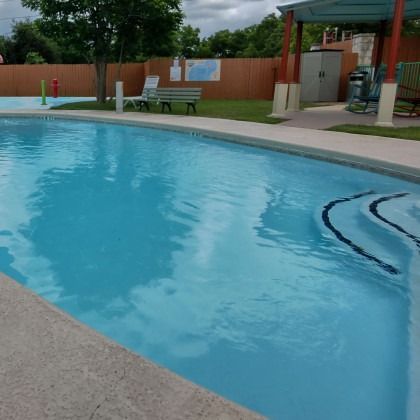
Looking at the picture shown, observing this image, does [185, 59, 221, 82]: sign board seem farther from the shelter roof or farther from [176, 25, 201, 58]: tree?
[176, 25, 201, 58]: tree

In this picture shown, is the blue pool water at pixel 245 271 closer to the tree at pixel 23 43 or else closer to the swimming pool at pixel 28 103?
the swimming pool at pixel 28 103

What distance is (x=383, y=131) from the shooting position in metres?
9.91

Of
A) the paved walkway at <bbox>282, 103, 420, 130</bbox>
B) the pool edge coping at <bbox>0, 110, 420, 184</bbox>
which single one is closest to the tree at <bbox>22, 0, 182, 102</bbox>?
the pool edge coping at <bbox>0, 110, 420, 184</bbox>

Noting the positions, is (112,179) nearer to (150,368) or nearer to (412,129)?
Result: (150,368)

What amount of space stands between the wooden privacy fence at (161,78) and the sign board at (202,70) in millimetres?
204

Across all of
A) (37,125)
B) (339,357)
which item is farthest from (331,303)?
(37,125)

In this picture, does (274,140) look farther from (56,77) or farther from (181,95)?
(56,77)

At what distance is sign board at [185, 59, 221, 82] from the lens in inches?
882

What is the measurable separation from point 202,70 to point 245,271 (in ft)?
66.5

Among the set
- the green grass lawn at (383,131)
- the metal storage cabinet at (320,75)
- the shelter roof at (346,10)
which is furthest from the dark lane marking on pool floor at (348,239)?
the metal storage cabinet at (320,75)

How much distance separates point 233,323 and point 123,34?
16502 mm

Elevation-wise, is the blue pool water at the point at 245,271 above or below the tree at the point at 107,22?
below

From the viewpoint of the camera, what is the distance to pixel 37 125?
12.9m

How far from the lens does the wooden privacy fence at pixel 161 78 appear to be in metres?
21.8
